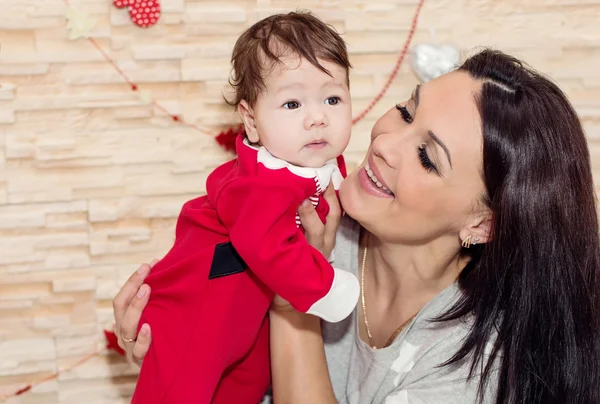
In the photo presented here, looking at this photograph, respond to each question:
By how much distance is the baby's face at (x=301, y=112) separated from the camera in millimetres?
1415

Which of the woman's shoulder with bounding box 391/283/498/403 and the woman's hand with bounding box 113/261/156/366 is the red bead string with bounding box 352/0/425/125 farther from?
the woman's hand with bounding box 113/261/156/366

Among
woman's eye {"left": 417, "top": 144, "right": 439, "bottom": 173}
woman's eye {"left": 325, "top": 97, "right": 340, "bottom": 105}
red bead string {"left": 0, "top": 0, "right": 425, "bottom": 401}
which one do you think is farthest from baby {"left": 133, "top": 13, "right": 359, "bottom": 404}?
red bead string {"left": 0, "top": 0, "right": 425, "bottom": 401}

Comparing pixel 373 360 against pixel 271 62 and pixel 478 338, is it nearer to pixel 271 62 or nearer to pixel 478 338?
pixel 478 338

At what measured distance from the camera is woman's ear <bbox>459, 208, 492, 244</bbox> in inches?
63.1

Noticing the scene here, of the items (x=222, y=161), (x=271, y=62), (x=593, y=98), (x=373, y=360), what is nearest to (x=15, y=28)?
(x=222, y=161)

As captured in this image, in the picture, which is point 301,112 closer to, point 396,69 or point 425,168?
point 425,168

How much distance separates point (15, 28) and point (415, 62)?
1.02 m

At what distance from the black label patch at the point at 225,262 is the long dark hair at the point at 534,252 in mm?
465

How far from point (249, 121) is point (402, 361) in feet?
2.03

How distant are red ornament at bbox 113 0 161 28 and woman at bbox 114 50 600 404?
24.9 inches

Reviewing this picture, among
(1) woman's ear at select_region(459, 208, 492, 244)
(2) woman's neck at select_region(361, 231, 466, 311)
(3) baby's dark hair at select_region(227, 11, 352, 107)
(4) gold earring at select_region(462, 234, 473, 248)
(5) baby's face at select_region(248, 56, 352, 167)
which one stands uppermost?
(3) baby's dark hair at select_region(227, 11, 352, 107)

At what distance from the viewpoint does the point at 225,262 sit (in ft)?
4.94

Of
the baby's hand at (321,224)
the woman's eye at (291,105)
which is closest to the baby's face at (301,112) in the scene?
the woman's eye at (291,105)

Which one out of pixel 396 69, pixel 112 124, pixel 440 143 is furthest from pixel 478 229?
pixel 112 124
